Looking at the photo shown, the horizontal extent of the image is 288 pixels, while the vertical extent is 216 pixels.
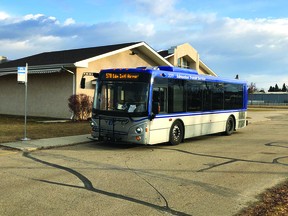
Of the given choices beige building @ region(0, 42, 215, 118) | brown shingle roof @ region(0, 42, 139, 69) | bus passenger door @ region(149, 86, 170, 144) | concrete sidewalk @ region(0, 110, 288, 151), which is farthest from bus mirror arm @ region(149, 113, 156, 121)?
brown shingle roof @ region(0, 42, 139, 69)

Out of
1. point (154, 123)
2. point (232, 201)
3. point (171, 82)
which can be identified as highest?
point (171, 82)

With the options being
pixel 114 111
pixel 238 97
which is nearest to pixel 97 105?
pixel 114 111

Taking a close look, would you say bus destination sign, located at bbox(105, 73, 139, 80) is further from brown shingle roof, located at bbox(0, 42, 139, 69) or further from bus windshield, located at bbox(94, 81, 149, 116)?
brown shingle roof, located at bbox(0, 42, 139, 69)

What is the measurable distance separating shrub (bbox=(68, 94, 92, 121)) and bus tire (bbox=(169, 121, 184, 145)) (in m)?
11.0

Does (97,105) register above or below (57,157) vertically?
above

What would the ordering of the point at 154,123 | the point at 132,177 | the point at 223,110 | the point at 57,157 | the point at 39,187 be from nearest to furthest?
the point at 39,187 < the point at 132,177 < the point at 57,157 < the point at 154,123 < the point at 223,110

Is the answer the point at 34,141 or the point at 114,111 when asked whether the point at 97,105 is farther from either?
the point at 34,141

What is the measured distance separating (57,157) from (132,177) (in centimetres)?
329

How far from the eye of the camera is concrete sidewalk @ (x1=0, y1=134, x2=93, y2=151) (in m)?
11.8

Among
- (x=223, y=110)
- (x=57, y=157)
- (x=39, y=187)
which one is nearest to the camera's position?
(x=39, y=187)

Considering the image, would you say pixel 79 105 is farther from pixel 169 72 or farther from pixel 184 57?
pixel 184 57

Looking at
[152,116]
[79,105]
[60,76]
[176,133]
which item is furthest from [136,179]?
[60,76]

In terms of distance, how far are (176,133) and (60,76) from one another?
45.9 ft

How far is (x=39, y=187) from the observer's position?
696cm
